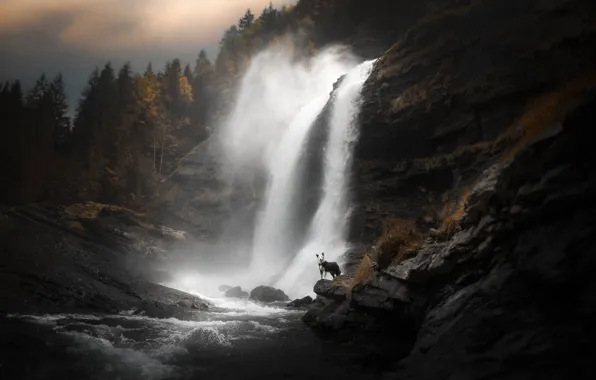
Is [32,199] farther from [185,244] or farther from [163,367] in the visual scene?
[163,367]

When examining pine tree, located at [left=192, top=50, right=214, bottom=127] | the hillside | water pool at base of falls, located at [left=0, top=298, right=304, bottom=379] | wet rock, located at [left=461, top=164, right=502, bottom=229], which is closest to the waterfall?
the hillside

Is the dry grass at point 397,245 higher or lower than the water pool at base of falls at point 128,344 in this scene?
higher

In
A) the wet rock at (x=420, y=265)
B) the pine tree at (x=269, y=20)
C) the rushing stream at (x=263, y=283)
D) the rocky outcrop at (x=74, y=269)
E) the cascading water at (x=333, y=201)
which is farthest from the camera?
the pine tree at (x=269, y=20)

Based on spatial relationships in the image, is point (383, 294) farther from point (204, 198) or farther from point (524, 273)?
point (204, 198)

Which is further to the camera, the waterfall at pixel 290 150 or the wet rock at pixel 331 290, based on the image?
the waterfall at pixel 290 150

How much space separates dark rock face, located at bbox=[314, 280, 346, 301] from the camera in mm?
16203

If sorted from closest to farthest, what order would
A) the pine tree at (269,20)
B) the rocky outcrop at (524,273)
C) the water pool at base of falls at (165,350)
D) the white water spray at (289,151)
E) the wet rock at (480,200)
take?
the rocky outcrop at (524,273) → the water pool at base of falls at (165,350) → the wet rock at (480,200) → the white water spray at (289,151) → the pine tree at (269,20)

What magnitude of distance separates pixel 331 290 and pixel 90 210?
29.3 m

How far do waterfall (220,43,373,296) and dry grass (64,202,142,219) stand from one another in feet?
41.4

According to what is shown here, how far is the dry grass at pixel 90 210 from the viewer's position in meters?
35.8

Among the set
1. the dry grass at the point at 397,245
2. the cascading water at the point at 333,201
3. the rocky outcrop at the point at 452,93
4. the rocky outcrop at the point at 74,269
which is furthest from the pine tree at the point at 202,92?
the dry grass at the point at 397,245

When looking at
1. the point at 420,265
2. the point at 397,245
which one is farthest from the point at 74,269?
the point at 420,265

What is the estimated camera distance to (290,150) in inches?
1596

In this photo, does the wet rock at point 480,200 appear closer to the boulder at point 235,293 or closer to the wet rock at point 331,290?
the wet rock at point 331,290
